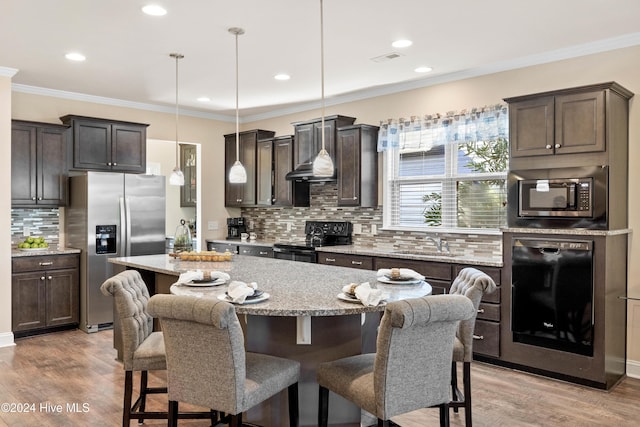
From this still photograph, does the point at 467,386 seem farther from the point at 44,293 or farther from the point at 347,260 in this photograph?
the point at 44,293

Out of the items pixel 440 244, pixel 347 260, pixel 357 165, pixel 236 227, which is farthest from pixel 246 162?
pixel 440 244

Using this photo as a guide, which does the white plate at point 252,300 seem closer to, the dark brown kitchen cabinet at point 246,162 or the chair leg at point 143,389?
the chair leg at point 143,389

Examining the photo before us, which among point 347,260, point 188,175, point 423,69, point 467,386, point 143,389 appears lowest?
point 143,389

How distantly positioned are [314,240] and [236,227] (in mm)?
1870

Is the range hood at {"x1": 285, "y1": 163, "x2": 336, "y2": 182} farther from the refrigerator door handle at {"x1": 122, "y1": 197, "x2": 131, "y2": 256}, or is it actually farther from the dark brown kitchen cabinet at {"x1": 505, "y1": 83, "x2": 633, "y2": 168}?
the dark brown kitchen cabinet at {"x1": 505, "y1": 83, "x2": 633, "y2": 168}

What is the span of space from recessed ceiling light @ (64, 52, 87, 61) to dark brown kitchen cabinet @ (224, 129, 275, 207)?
9.05 ft

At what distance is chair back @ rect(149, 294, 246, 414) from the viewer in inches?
81.4

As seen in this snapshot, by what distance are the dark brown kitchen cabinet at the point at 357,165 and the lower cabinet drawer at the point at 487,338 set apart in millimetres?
1973

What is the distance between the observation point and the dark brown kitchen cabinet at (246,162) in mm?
7020

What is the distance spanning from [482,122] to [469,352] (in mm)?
2748

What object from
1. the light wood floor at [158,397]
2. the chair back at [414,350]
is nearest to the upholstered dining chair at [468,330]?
the light wood floor at [158,397]

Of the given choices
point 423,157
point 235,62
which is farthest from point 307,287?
point 423,157

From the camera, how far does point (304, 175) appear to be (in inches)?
237

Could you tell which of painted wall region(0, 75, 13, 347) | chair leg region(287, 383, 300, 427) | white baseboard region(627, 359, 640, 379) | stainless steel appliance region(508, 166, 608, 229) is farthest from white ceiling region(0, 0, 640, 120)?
white baseboard region(627, 359, 640, 379)
